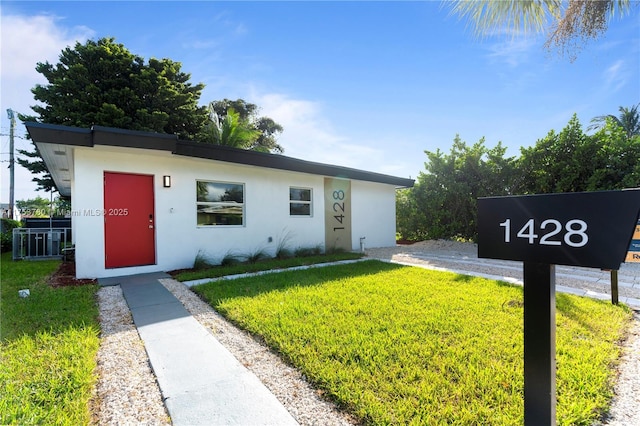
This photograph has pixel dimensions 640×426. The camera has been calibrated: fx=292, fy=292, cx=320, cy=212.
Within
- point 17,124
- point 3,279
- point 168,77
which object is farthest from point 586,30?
point 17,124

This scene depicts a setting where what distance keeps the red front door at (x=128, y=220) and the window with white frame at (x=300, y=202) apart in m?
4.02

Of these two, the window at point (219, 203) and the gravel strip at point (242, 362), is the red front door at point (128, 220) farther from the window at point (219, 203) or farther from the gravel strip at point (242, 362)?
the gravel strip at point (242, 362)

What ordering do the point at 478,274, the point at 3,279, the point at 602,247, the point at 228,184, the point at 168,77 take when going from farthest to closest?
the point at 168,77
the point at 228,184
the point at 478,274
the point at 3,279
the point at 602,247

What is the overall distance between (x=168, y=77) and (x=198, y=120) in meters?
2.93

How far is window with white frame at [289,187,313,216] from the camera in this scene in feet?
31.3

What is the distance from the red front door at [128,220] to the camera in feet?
20.9

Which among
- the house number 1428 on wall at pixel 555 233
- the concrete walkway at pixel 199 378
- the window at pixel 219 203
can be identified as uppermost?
the window at pixel 219 203

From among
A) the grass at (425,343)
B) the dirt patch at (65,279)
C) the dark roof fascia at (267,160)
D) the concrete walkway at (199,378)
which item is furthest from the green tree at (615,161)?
the dirt patch at (65,279)

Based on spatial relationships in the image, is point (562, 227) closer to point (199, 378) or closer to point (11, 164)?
point (199, 378)

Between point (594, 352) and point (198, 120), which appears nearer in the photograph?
point (594, 352)

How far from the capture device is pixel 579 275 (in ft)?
21.3

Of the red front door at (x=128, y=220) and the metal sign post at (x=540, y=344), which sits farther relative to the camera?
the red front door at (x=128, y=220)

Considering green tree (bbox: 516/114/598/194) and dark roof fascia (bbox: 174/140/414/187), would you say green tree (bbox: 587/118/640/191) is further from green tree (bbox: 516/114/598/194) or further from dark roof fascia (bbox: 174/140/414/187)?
dark roof fascia (bbox: 174/140/414/187)

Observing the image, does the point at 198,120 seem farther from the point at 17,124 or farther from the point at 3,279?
the point at 3,279
